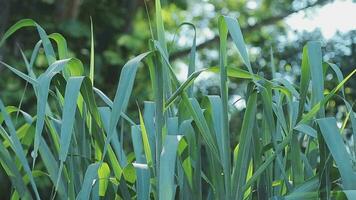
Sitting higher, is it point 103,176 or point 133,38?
point 133,38

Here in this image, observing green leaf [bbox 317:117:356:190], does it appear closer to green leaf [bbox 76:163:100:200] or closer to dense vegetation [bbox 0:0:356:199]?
dense vegetation [bbox 0:0:356:199]

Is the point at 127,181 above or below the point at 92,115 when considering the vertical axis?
below

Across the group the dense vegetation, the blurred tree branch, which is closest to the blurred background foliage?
the blurred tree branch

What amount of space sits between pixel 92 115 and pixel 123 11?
4.79m

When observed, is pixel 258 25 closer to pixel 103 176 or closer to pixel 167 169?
pixel 103 176

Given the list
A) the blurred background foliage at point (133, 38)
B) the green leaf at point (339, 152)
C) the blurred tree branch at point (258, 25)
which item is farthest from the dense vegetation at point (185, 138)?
the blurred tree branch at point (258, 25)

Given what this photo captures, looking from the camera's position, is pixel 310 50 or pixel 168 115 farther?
pixel 168 115

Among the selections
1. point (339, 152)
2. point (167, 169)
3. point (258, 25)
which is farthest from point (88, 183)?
point (258, 25)

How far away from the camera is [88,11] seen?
5.99m

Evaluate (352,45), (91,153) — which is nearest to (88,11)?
(352,45)

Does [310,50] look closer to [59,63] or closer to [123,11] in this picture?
[59,63]

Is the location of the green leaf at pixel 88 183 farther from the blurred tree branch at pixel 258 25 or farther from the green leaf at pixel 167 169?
the blurred tree branch at pixel 258 25

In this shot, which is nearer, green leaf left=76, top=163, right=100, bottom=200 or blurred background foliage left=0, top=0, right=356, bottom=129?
green leaf left=76, top=163, right=100, bottom=200

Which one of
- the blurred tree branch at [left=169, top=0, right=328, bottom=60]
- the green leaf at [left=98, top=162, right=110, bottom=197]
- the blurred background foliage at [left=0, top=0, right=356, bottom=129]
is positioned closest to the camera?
the green leaf at [left=98, top=162, right=110, bottom=197]
